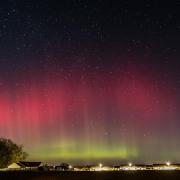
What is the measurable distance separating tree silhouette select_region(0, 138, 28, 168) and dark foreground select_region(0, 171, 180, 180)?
46154mm

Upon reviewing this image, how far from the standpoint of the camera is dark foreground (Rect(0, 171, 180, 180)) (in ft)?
235

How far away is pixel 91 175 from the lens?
76.0 m

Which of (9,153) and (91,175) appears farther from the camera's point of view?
(9,153)

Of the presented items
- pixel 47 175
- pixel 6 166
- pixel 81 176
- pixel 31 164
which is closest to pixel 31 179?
pixel 47 175

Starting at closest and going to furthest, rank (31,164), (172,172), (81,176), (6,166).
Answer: (172,172)
(81,176)
(6,166)
(31,164)

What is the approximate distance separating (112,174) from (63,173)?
8246 millimetres

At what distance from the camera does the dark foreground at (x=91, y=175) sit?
7175 cm

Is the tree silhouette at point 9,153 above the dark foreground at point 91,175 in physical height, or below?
above

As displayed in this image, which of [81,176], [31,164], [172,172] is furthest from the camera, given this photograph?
[31,164]

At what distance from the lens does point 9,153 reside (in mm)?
127688

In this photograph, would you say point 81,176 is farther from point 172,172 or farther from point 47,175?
point 172,172

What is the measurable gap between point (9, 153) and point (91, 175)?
56.1 meters

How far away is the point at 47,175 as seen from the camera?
78.2 metres

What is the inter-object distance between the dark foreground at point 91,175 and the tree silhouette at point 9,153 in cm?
4615
